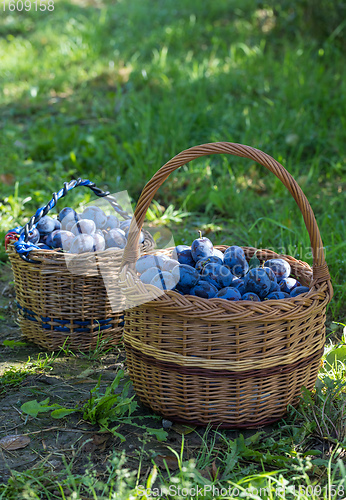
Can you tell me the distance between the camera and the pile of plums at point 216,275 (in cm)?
162


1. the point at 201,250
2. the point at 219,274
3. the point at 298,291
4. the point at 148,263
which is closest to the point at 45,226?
the point at 148,263

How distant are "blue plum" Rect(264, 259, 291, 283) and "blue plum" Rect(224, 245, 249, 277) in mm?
100

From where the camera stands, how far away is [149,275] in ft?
5.38

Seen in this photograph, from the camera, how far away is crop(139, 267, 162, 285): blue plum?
1.63 metres

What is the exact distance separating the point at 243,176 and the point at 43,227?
6.83ft

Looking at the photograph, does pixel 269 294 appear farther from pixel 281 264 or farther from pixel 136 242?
pixel 136 242

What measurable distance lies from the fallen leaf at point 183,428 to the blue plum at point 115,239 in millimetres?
781

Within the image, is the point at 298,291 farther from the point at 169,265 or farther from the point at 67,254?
the point at 67,254

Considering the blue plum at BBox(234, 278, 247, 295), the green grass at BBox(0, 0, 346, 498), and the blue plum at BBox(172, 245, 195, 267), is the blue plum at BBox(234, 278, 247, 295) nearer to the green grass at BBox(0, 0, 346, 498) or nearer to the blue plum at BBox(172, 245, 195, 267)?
the blue plum at BBox(172, 245, 195, 267)

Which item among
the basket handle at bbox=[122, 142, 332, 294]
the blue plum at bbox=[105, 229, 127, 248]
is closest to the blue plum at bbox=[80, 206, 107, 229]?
the blue plum at bbox=[105, 229, 127, 248]

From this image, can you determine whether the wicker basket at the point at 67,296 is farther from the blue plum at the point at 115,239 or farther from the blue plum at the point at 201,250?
the blue plum at the point at 201,250

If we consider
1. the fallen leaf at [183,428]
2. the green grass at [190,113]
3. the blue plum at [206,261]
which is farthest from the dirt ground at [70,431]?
the green grass at [190,113]

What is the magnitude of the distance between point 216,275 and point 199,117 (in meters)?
2.87

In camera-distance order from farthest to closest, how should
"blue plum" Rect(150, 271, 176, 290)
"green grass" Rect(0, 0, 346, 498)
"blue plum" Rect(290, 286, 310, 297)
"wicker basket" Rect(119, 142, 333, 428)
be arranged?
"green grass" Rect(0, 0, 346, 498) < "blue plum" Rect(290, 286, 310, 297) < "blue plum" Rect(150, 271, 176, 290) < "wicker basket" Rect(119, 142, 333, 428)
